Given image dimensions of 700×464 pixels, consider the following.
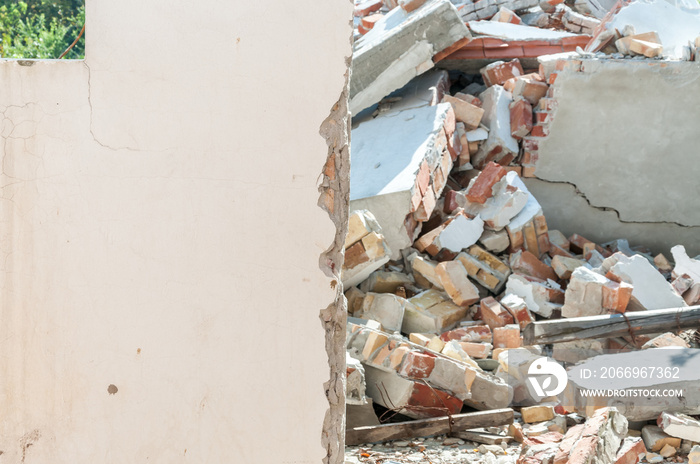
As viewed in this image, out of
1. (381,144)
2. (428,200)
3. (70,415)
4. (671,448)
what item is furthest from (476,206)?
(70,415)

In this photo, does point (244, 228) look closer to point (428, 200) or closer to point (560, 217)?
point (428, 200)

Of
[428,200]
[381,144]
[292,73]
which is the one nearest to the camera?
[292,73]

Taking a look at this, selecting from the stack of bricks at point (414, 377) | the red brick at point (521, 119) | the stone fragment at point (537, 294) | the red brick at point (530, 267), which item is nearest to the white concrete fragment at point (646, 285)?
the stone fragment at point (537, 294)

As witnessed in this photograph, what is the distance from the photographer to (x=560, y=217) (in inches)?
274

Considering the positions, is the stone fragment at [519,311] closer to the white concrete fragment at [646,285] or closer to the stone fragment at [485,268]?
the stone fragment at [485,268]

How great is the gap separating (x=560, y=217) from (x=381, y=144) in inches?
78.0

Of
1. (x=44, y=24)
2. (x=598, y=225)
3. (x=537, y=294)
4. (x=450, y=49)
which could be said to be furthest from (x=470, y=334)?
(x=44, y=24)

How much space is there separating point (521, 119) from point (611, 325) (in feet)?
8.50

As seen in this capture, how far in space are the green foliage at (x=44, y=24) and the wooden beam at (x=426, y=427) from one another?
14.3 m

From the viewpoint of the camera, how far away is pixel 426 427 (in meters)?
4.12

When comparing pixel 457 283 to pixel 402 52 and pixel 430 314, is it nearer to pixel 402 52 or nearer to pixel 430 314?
pixel 430 314

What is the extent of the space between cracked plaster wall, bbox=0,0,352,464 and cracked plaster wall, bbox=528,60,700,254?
4919mm

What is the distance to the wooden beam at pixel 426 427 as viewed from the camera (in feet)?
13.1
